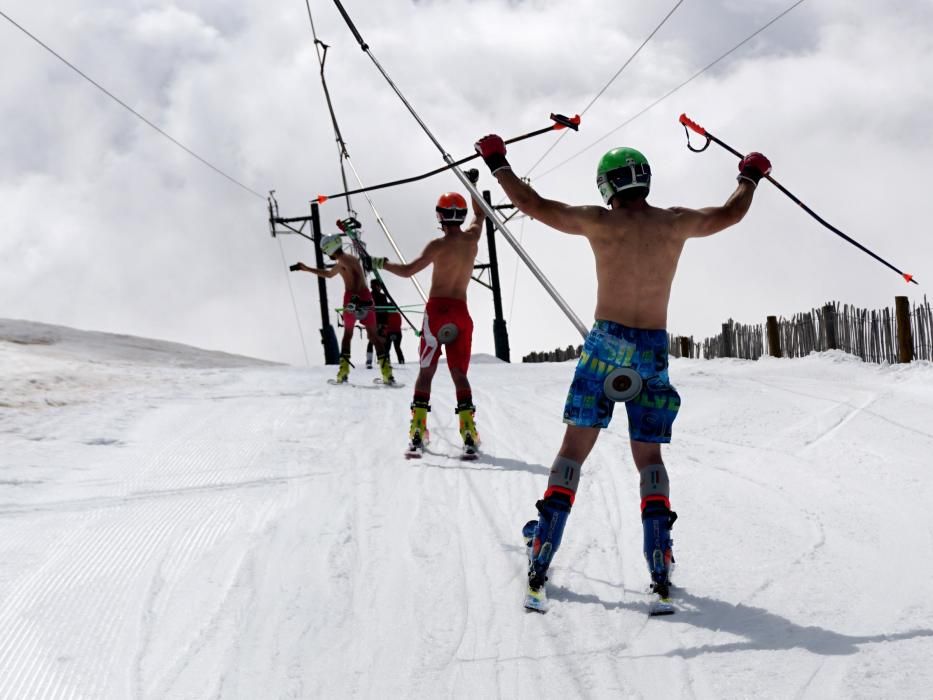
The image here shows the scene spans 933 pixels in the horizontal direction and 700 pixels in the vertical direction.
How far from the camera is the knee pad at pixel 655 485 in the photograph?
11.4 ft

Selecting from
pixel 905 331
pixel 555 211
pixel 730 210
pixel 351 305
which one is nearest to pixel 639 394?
pixel 555 211

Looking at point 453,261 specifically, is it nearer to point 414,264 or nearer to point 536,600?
point 414,264

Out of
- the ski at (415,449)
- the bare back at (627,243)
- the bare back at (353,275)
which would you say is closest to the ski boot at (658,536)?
the bare back at (627,243)

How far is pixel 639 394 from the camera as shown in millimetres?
3504

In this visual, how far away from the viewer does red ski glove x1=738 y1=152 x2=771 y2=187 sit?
12.7ft

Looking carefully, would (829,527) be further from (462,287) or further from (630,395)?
(462,287)

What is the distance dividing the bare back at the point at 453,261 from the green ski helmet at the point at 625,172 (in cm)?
287

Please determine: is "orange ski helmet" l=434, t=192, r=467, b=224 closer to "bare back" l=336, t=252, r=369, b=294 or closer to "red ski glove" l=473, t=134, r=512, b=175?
"red ski glove" l=473, t=134, r=512, b=175

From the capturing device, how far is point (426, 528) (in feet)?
14.8

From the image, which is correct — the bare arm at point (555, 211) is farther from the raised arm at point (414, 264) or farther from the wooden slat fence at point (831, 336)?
the wooden slat fence at point (831, 336)

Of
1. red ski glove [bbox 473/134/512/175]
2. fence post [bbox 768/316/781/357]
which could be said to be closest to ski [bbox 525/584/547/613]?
red ski glove [bbox 473/134/512/175]

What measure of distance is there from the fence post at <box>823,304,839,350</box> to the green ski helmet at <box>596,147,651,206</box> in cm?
1360

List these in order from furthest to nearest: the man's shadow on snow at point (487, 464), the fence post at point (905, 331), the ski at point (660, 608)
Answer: the fence post at point (905, 331), the man's shadow on snow at point (487, 464), the ski at point (660, 608)

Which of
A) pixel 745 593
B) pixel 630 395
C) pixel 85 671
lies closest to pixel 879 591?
pixel 745 593
